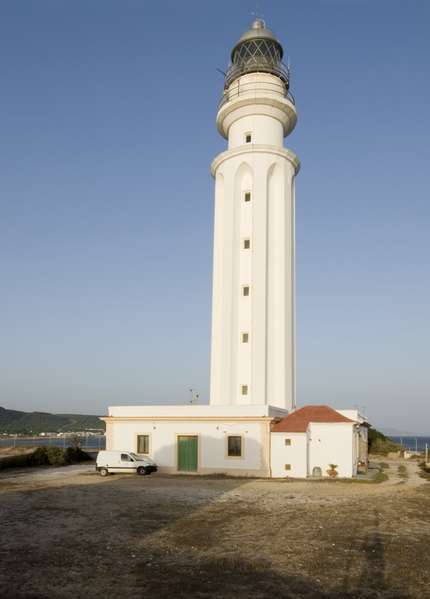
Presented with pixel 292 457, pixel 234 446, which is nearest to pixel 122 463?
pixel 234 446

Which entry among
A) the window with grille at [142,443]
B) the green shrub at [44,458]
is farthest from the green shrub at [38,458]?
the window with grille at [142,443]

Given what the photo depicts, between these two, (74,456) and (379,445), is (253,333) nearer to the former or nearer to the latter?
(74,456)

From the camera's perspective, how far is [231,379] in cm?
3534

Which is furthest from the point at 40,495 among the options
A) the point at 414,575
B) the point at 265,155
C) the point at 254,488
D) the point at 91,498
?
the point at 265,155

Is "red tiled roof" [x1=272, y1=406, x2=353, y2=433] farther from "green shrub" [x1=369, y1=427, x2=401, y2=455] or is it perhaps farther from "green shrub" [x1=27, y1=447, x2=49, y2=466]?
"green shrub" [x1=369, y1=427, x2=401, y2=455]

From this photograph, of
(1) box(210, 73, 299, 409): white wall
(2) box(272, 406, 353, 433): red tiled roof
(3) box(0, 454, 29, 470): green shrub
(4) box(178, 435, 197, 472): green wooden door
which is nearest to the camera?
(2) box(272, 406, 353, 433): red tiled roof

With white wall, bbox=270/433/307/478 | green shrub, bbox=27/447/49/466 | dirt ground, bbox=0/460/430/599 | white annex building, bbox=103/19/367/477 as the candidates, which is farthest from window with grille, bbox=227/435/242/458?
green shrub, bbox=27/447/49/466

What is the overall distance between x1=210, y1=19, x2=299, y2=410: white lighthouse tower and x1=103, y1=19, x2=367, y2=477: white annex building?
0.08 meters

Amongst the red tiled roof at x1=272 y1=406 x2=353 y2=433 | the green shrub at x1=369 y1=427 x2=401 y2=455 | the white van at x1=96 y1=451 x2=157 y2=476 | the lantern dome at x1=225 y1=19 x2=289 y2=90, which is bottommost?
the green shrub at x1=369 y1=427 x2=401 y2=455

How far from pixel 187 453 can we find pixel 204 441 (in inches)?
53.2

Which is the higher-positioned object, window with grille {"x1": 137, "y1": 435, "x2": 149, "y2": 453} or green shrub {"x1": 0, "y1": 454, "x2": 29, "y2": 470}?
window with grille {"x1": 137, "y1": 435, "x2": 149, "y2": 453}

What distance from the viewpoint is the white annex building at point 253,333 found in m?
29.9

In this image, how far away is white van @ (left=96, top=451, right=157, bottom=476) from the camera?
99.8 ft

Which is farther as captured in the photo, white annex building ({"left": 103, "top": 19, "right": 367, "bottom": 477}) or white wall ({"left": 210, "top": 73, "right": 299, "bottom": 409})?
white wall ({"left": 210, "top": 73, "right": 299, "bottom": 409})
